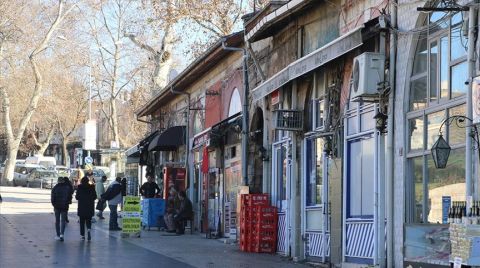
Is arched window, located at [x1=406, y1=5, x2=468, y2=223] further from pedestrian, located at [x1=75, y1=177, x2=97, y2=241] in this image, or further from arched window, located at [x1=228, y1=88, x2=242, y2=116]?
pedestrian, located at [x1=75, y1=177, x2=97, y2=241]

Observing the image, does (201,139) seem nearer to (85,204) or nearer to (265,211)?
(85,204)

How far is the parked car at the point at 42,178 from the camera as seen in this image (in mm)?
56781

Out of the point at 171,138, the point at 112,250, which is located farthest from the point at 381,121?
the point at 171,138

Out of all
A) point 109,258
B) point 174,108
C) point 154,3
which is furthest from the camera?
point 154,3

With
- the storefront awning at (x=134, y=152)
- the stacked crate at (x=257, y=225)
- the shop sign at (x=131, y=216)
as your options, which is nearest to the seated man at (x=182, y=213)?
the shop sign at (x=131, y=216)

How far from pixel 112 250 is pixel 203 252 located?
200cm

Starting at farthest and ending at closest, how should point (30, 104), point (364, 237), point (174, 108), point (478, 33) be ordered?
1. point (30, 104)
2. point (174, 108)
3. point (364, 237)
4. point (478, 33)

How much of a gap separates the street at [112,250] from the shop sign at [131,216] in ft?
1.21

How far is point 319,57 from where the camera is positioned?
44.4 ft

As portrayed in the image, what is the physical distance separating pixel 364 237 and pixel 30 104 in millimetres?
45410

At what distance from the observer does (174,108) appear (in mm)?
31688

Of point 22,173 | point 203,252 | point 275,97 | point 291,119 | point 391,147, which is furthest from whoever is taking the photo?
point 22,173

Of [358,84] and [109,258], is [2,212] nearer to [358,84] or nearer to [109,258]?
[109,258]

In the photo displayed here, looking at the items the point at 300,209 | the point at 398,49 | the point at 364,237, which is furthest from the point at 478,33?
the point at 300,209
